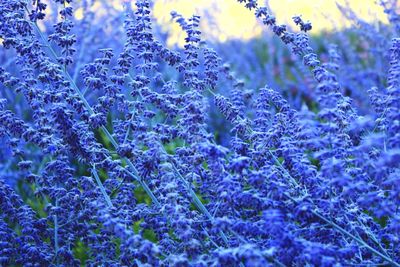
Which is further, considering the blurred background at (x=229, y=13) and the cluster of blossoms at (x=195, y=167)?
the blurred background at (x=229, y=13)

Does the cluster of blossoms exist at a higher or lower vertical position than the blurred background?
lower

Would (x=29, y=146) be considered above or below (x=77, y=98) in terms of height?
above

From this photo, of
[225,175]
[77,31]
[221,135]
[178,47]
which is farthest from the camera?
[178,47]

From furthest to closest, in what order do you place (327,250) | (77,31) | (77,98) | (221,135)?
1. (221,135)
2. (77,31)
3. (77,98)
4. (327,250)

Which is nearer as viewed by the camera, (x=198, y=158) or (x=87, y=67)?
(x=198, y=158)

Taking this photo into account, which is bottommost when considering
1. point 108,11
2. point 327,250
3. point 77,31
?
point 327,250

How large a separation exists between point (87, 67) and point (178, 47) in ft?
13.7

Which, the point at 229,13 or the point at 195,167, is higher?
the point at 229,13

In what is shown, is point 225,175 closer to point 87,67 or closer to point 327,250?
point 327,250

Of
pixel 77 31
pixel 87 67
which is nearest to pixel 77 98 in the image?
pixel 87 67

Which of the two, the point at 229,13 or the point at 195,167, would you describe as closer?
the point at 195,167

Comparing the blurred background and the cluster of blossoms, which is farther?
the blurred background

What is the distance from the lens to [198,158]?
2.34 m

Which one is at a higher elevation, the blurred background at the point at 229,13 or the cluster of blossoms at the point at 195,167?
the blurred background at the point at 229,13
